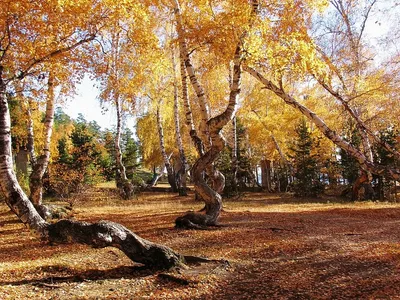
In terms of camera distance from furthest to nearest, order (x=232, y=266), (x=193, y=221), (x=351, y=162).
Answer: (x=351, y=162)
(x=193, y=221)
(x=232, y=266)

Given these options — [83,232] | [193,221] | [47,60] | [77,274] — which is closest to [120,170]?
[193,221]

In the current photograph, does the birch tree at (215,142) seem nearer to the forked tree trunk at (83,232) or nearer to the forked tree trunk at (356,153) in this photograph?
the forked tree trunk at (356,153)

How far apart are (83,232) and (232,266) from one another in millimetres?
2707

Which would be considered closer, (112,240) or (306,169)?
(112,240)

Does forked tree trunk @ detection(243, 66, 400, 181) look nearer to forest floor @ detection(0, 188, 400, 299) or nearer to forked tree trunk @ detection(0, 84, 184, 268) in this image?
forest floor @ detection(0, 188, 400, 299)

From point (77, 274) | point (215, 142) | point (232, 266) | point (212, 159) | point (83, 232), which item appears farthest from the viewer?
point (212, 159)

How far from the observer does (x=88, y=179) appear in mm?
18250

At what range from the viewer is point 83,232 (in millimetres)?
5434

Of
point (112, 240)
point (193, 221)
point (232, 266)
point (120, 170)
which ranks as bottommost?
point (232, 266)

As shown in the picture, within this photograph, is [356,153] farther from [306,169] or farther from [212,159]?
[306,169]

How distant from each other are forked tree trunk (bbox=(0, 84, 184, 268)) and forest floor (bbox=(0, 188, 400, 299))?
289 millimetres

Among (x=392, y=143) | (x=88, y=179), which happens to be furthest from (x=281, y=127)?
(x=88, y=179)

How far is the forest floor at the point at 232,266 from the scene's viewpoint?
4859 mm

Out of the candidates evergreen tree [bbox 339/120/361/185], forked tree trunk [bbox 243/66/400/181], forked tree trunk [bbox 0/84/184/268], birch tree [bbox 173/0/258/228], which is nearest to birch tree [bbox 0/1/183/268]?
forked tree trunk [bbox 0/84/184/268]
